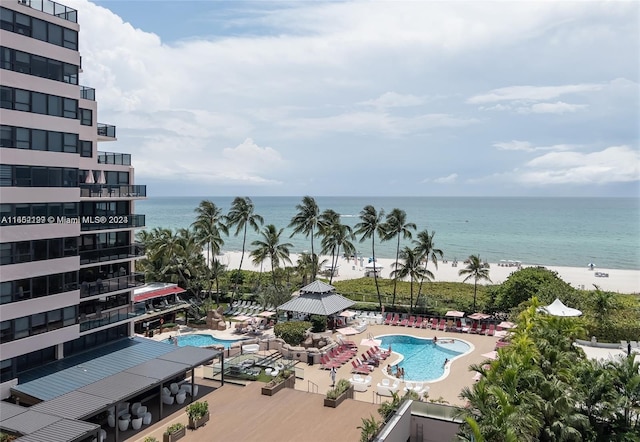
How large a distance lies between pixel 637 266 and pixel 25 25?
105m

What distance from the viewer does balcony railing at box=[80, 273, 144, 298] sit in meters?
26.0

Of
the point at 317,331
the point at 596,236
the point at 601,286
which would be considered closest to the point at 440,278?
the point at 601,286

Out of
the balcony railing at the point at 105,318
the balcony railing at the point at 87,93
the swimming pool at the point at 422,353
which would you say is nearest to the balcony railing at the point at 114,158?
the balcony railing at the point at 87,93

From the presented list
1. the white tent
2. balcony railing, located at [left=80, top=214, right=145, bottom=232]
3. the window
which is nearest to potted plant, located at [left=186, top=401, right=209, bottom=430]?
balcony railing, located at [left=80, top=214, right=145, bottom=232]

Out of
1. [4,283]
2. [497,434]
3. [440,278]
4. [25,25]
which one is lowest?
[440,278]

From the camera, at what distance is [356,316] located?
43.9 metres

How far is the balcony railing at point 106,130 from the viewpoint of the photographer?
2911 centimetres

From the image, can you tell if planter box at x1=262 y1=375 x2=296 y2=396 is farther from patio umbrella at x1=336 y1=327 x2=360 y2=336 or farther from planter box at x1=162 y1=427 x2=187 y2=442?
patio umbrella at x1=336 y1=327 x2=360 y2=336

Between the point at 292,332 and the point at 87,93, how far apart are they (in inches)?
789

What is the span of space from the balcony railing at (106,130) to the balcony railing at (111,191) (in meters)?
3.32

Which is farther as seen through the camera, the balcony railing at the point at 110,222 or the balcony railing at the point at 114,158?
the balcony railing at the point at 114,158

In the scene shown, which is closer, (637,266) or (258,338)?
(258,338)

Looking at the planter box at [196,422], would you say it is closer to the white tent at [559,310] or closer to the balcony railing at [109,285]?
the balcony railing at [109,285]

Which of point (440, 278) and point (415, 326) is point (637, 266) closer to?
point (440, 278)
